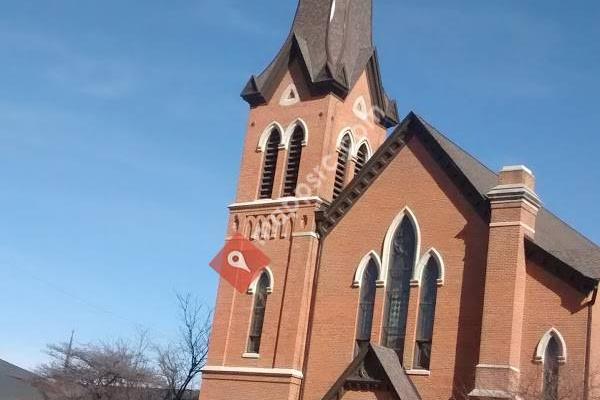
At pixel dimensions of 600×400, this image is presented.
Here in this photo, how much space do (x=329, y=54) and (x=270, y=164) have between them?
4120mm

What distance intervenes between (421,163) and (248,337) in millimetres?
7505

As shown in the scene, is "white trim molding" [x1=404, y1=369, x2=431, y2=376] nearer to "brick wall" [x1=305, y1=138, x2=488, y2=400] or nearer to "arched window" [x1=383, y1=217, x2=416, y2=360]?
"brick wall" [x1=305, y1=138, x2=488, y2=400]

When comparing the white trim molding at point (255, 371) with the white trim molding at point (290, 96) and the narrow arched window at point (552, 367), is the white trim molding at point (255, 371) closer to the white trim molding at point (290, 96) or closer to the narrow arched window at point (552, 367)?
the narrow arched window at point (552, 367)

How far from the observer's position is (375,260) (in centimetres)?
2597

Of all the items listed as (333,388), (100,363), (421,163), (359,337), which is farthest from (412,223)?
(100,363)

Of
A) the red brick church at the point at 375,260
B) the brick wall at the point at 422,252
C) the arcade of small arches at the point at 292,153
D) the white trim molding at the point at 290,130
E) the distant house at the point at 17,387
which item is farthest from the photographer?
the distant house at the point at 17,387

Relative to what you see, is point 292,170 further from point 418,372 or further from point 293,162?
point 418,372

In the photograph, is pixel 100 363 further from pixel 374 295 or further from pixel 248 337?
pixel 374 295

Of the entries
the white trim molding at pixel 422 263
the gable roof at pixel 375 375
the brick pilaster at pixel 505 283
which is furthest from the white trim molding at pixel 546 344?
the white trim molding at pixel 422 263

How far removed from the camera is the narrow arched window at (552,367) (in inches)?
844

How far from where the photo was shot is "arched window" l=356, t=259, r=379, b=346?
83.6 ft

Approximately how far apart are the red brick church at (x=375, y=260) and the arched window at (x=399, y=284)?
40 millimetres

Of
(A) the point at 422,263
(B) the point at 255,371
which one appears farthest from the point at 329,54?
(B) the point at 255,371

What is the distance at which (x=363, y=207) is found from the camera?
2688cm
